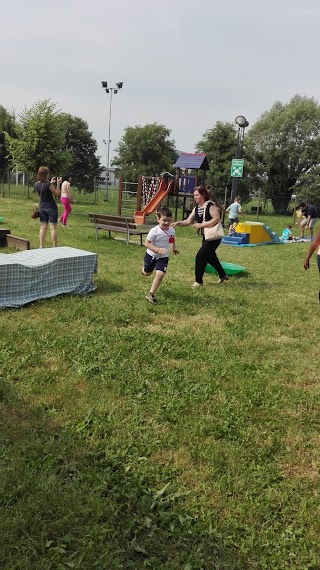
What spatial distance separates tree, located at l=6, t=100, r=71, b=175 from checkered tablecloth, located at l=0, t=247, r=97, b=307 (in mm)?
17351

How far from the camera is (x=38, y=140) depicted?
2194cm

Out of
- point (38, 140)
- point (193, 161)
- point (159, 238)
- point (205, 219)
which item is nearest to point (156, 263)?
point (159, 238)

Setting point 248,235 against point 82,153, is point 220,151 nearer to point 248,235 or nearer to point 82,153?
point 82,153

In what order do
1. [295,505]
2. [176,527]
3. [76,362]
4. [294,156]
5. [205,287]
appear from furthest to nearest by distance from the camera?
[294,156] → [205,287] → [76,362] → [295,505] → [176,527]

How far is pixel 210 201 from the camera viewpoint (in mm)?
7312

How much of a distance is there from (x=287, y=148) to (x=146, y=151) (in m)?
14.7

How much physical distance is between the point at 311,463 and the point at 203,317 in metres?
3.07

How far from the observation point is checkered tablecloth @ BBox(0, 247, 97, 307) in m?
5.58

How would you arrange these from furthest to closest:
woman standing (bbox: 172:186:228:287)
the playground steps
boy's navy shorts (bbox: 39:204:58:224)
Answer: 1. the playground steps
2. boy's navy shorts (bbox: 39:204:58:224)
3. woman standing (bbox: 172:186:228:287)

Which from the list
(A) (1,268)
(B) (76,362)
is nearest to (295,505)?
(B) (76,362)

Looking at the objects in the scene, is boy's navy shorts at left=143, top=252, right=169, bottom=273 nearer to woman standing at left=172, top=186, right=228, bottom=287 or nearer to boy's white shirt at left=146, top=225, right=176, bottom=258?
boy's white shirt at left=146, top=225, right=176, bottom=258

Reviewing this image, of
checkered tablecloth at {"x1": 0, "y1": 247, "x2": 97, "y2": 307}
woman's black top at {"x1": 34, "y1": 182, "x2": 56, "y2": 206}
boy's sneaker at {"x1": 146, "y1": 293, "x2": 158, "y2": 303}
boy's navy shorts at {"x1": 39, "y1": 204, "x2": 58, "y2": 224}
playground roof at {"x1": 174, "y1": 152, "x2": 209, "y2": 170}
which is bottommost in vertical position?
boy's sneaker at {"x1": 146, "y1": 293, "x2": 158, "y2": 303}

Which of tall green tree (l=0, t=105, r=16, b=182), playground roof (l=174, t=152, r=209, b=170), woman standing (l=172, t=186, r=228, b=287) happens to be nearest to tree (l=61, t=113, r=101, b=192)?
tall green tree (l=0, t=105, r=16, b=182)

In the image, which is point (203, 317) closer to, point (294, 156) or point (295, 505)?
point (295, 505)
